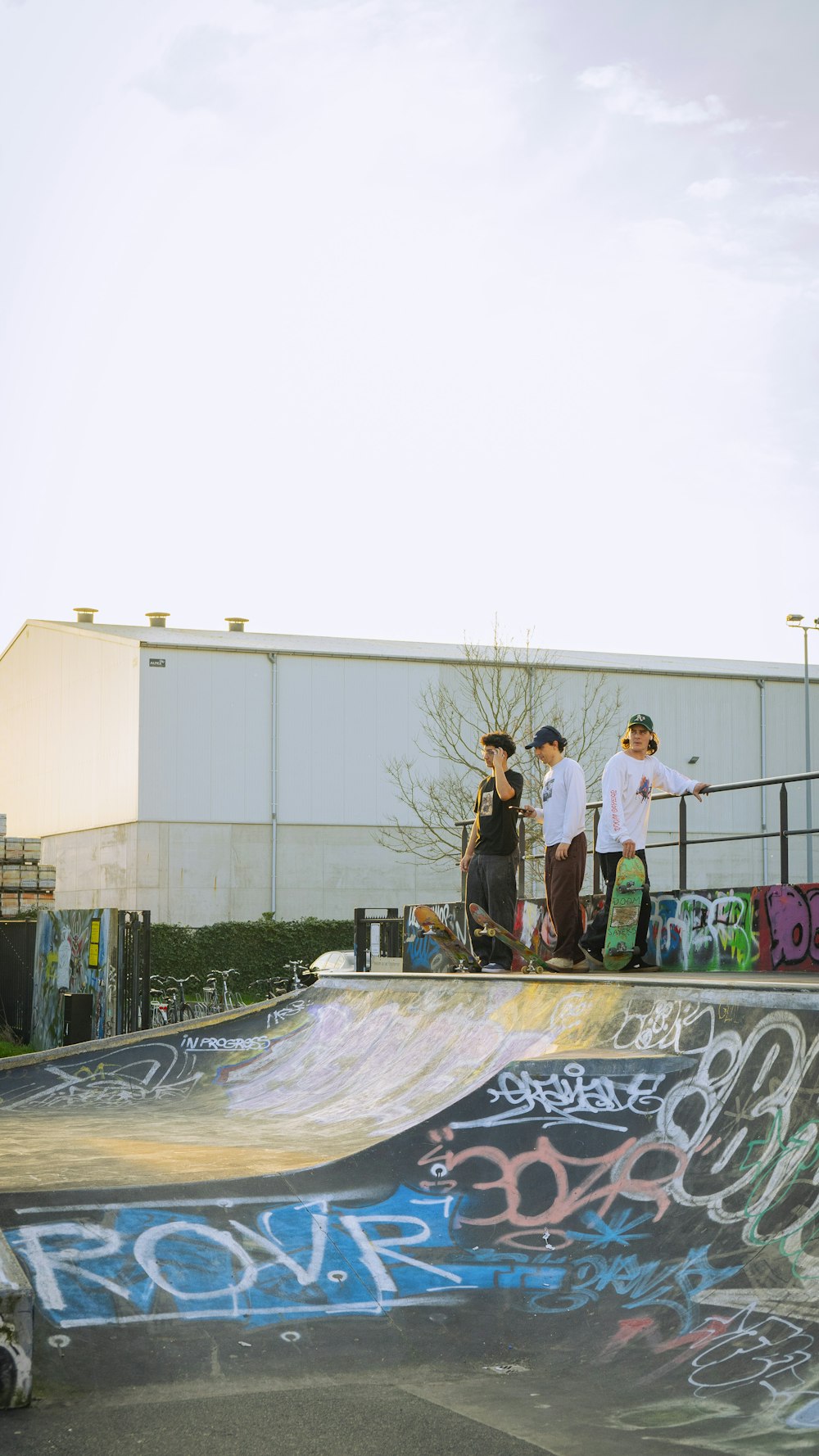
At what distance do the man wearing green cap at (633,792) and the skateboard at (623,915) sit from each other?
0.05 metres

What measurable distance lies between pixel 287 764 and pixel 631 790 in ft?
74.0

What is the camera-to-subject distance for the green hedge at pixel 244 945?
28.4m

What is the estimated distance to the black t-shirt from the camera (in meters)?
8.57

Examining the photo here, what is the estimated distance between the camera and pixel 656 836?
31.1 metres

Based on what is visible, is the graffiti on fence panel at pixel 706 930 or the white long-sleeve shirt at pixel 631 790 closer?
the white long-sleeve shirt at pixel 631 790

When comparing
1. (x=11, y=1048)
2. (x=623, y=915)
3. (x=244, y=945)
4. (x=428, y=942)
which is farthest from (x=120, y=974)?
(x=244, y=945)

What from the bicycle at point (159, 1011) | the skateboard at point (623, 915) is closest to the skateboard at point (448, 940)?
the skateboard at point (623, 915)

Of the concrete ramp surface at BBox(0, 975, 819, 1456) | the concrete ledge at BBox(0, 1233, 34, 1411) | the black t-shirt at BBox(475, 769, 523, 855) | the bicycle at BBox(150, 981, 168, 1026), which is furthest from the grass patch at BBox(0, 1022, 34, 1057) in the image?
the concrete ledge at BBox(0, 1233, 34, 1411)

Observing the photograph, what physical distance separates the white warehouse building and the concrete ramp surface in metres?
23.1

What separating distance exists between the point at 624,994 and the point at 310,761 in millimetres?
24242

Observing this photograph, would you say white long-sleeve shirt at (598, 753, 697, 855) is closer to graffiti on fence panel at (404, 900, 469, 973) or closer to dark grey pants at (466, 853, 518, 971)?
dark grey pants at (466, 853, 518, 971)

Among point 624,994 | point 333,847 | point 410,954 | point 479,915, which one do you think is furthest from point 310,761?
point 624,994

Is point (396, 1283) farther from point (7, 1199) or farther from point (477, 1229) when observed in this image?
point (7, 1199)

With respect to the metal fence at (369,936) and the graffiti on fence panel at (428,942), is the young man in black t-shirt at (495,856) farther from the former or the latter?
Answer: the metal fence at (369,936)
